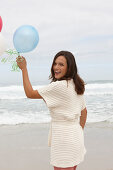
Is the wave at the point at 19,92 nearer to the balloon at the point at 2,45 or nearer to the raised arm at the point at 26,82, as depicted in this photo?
the balloon at the point at 2,45

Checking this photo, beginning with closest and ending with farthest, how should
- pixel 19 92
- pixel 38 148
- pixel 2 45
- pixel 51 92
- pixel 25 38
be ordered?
pixel 51 92
pixel 25 38
pixel 2 45
pixel 38 148
pixel 19 92

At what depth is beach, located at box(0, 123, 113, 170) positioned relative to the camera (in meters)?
3.78

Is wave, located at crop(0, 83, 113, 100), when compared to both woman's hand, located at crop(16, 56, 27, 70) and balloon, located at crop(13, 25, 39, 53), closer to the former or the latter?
balloon, located at crop(13, 25, 39, 53)

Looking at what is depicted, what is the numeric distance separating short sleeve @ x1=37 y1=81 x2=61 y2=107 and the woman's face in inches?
4.2

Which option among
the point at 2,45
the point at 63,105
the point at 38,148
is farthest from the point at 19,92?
the point at 63,105

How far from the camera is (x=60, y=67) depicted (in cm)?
205

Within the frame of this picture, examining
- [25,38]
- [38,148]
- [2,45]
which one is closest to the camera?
[25,38]

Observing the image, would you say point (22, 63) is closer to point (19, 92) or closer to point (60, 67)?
point (60, 67)

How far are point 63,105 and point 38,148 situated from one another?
2.65m

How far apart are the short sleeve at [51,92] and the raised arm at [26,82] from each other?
2.0 inches

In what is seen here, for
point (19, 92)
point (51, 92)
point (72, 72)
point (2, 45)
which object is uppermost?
point (2, 45)

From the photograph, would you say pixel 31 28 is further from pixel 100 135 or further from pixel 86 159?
pixel 100 135

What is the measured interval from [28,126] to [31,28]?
13.5 feet

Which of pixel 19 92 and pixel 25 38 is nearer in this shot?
pixel 25 38
